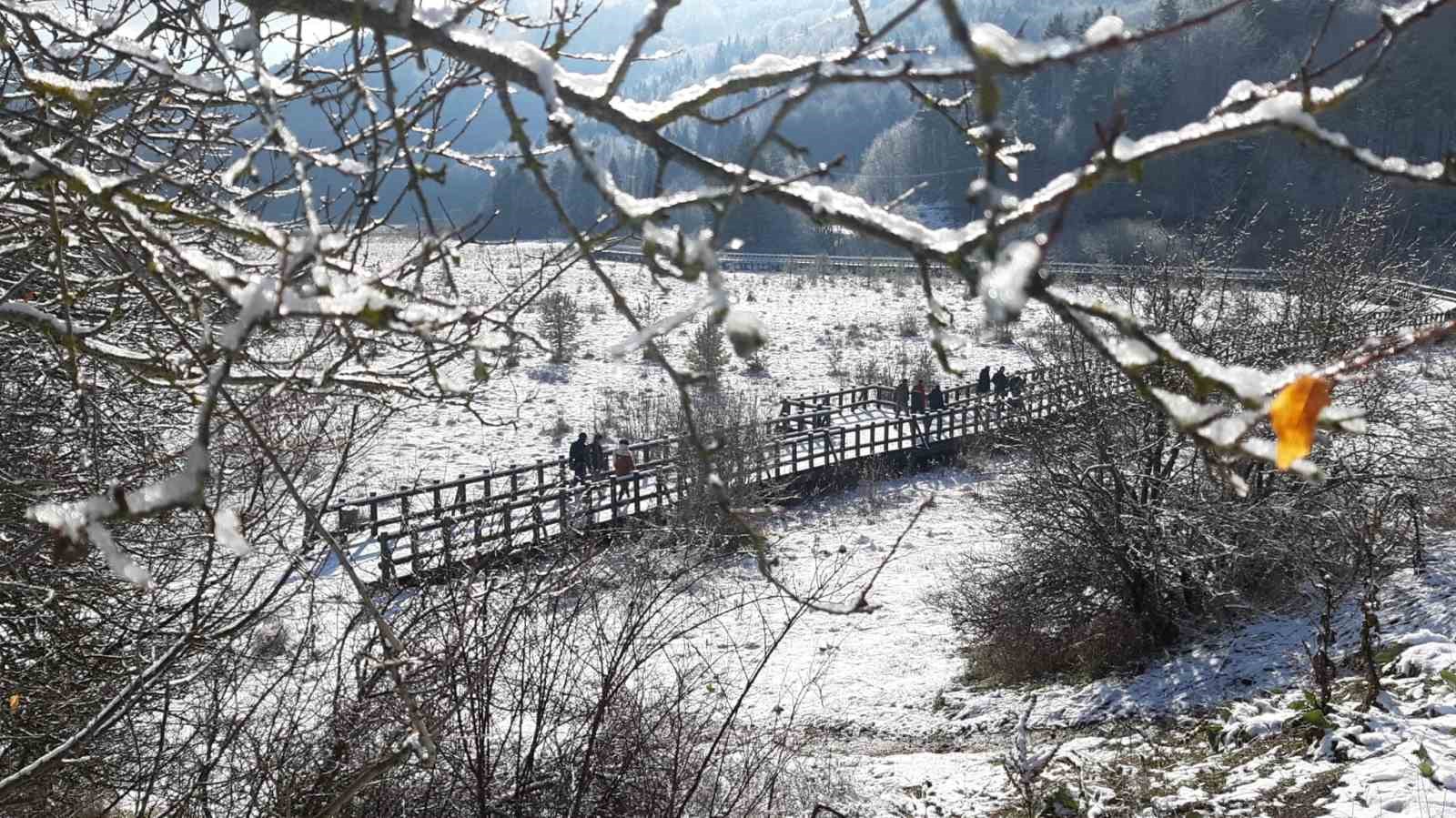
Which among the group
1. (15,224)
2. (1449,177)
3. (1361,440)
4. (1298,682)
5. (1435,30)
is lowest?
(1298,682)

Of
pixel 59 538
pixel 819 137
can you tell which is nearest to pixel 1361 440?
pixel 59 538

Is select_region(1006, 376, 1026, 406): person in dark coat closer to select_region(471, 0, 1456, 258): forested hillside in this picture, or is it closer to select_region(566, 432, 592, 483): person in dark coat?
select_region(566, 432, 592, 483): person in dark coat

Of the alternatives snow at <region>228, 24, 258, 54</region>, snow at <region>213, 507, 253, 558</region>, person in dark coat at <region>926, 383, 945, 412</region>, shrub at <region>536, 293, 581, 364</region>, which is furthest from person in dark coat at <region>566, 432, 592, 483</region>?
snow at <region>213, 507, 253, 558</region>

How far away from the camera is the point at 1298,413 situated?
100 centimetres

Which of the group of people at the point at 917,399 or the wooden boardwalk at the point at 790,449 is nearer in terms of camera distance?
the wooden boardwalk at the point at 790,449

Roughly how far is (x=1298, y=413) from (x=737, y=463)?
47.6 ft

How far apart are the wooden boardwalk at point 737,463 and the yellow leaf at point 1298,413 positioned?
3.88 m

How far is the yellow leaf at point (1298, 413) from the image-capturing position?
38.4 inches

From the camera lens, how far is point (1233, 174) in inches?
1997

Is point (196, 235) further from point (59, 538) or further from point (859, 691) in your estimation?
point (859, 691)

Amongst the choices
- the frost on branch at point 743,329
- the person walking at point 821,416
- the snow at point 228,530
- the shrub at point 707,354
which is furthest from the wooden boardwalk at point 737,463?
the frost on branch at point 743,329

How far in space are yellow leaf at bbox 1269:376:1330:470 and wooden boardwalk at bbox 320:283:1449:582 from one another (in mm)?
3882

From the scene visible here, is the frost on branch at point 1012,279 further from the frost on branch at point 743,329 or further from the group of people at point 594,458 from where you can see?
the group of people at point 594,458

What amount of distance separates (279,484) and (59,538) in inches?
243
